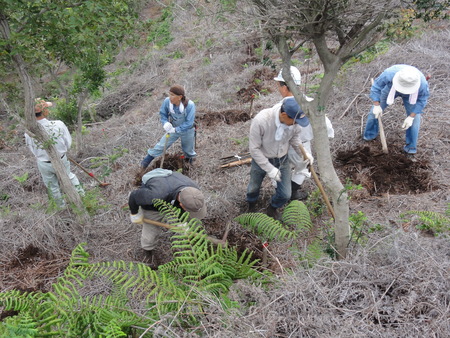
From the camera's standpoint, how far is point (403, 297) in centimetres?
191

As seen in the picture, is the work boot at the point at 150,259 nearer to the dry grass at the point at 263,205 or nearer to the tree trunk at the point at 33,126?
the dry grass at the point at 263,205

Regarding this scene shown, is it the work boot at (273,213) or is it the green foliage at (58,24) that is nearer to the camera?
the green foliage at (58,24)

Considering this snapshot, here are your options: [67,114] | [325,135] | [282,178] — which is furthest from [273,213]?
[67,114]

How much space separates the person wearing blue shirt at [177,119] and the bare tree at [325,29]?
3.04 meters

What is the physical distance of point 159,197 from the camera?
10.3ft

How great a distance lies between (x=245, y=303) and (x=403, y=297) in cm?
99

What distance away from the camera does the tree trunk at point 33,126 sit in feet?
10.6

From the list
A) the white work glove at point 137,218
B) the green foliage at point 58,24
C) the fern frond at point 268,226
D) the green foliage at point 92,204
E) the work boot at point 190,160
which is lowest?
the work boot at point 190,160

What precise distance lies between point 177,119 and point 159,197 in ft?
7.70

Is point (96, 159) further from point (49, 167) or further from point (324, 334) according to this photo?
point (324, 334)

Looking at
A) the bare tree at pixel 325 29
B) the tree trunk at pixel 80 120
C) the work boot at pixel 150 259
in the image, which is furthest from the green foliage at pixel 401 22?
the tree trunk at pixel 80 120

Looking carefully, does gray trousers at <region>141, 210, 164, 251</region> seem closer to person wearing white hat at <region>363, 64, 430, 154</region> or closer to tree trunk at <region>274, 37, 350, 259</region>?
tree trunk at <region>274, 37, 350, 259</region>

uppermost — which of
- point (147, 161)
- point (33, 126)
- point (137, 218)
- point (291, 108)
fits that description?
point (291, 108)

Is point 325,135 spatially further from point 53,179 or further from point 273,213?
point 53,179
